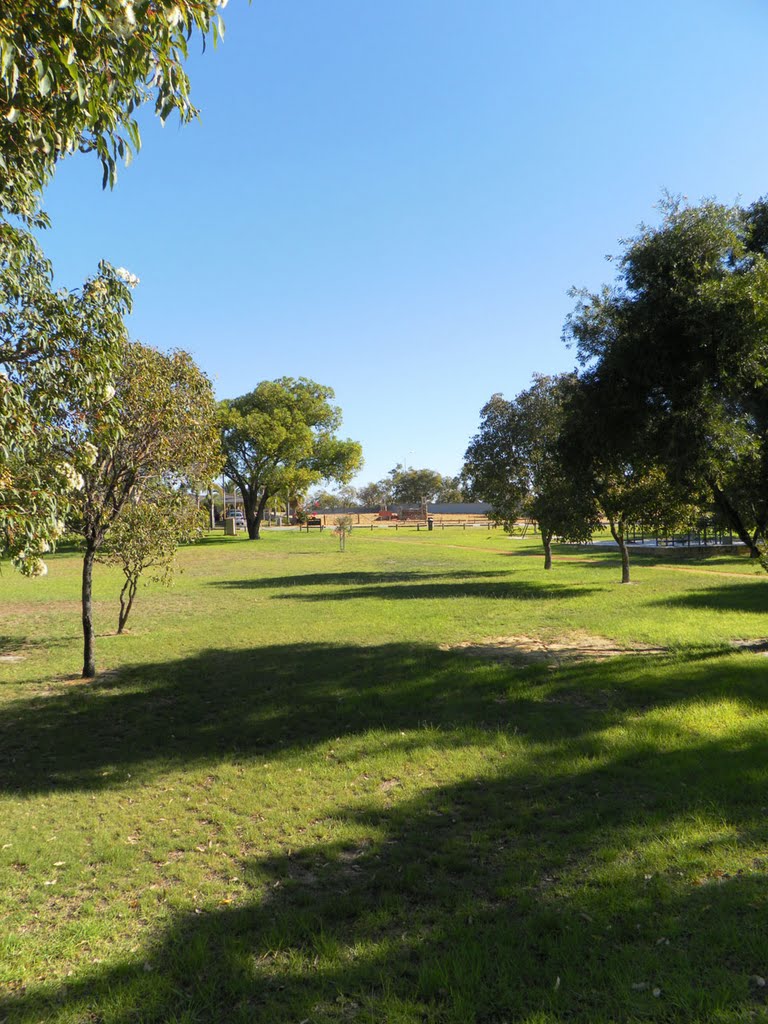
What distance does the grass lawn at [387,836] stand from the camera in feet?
11.2

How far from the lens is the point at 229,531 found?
227 feet

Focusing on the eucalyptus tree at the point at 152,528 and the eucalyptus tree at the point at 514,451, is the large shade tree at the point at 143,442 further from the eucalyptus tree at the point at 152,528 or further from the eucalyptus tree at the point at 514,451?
the eucalyptus tree at the point at 514,451

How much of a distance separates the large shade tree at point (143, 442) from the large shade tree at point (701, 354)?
288 inches

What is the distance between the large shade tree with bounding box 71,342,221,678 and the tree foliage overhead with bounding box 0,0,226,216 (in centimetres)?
667

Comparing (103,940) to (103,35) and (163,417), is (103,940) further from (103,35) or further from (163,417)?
(163,417)

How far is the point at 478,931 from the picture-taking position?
3.87 meters

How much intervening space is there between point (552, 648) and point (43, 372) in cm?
1010

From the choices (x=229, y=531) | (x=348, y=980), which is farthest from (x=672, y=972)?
(x=229, y=531)

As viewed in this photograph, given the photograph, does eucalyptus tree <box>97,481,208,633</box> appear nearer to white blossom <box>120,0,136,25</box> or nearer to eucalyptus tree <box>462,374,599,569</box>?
white blossom <box>120,0,136,25</box>

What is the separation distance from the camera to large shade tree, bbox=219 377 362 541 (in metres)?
54.0

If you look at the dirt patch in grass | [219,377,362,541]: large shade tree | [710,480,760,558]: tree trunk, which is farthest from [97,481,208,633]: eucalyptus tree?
[219,377,362,541]: large shade tree

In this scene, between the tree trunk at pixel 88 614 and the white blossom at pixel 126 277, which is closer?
the white blossom at pixel 126 277

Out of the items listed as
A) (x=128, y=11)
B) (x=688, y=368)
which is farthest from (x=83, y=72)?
(x=688, y=368)

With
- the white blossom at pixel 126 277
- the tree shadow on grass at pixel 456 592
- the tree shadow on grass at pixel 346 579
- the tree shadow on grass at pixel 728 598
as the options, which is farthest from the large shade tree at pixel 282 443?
the white blossom at pixel 126 277
